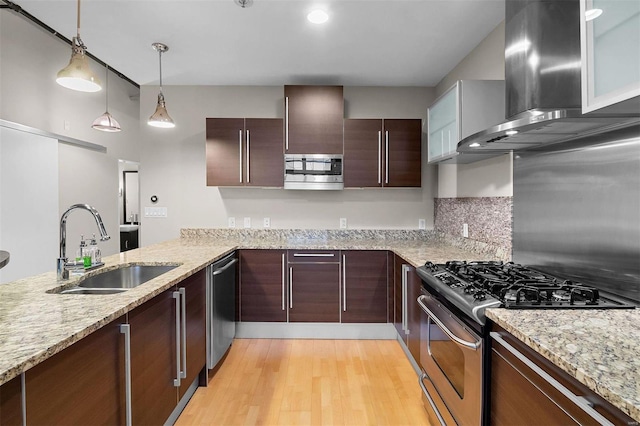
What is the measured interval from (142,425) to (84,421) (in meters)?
0.46

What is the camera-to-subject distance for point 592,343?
969 mm

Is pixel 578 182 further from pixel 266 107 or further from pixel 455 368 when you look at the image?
pixel 266 107

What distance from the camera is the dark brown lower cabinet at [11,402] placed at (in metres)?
0.82

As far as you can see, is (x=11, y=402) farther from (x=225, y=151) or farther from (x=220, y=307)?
(x=225, y=151)

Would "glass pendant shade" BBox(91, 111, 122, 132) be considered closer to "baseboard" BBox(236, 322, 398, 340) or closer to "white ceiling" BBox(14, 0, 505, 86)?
"white ceiling" BBox(14, 0, 505, 86)

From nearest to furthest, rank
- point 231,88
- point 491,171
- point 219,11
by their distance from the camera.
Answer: point 219,11 < point 491,171 < point 231,88

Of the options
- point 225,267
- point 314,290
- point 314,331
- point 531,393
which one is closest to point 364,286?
point 314,290

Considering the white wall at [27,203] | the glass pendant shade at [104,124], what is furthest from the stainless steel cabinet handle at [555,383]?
the white wall at [27,203]

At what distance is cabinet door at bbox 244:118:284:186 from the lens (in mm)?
3412

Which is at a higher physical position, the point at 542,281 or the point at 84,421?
the point at 542,281

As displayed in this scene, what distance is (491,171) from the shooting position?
252cm

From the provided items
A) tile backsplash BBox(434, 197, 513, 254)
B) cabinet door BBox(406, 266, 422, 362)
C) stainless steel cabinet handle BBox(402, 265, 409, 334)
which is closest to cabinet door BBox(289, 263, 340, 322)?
stainless steel cabinet handle BBox(402, 265, 409, 334)

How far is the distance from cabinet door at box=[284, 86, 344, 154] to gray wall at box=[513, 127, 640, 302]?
1.73 metres

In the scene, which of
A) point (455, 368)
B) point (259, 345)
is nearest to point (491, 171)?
point (455, 368)
